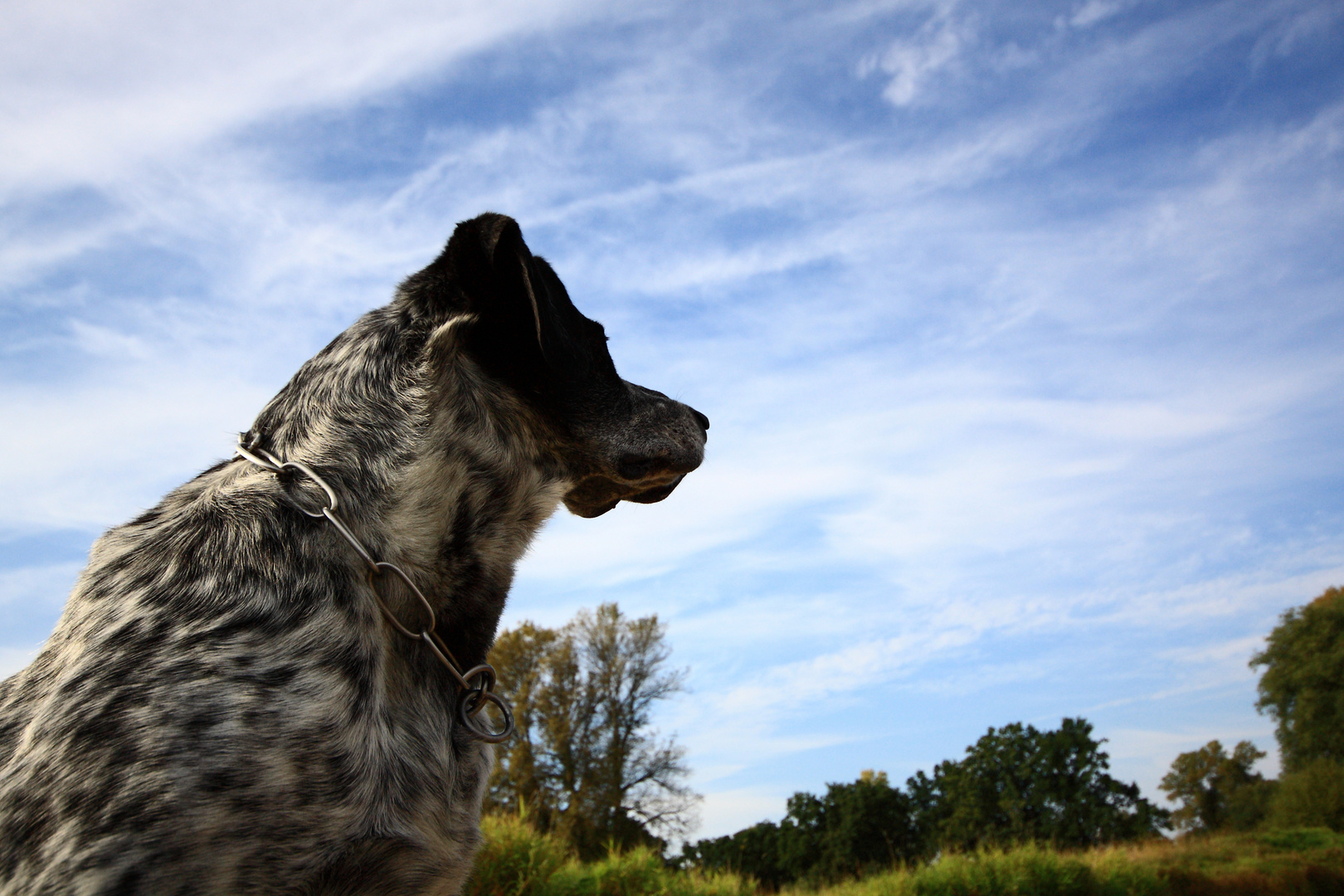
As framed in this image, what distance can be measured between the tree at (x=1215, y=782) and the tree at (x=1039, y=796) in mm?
9548

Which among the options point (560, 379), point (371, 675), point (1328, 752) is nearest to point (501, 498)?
point (560, 379)

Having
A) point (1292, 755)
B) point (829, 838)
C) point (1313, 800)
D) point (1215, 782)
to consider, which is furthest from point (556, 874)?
point (1292, 755)

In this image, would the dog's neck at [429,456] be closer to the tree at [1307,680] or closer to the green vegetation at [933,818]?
the green vegetation at [933,818]

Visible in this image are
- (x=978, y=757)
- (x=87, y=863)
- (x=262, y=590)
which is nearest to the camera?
(x=87, y=863)

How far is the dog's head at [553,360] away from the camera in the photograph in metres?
2.85

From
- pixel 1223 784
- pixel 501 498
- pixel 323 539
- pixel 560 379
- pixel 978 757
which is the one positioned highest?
pixel 560 379

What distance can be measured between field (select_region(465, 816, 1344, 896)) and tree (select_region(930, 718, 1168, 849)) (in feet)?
2.46

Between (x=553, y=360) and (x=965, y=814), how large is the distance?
15578 mm

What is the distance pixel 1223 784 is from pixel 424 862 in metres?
29.9

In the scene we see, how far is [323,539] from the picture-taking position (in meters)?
2.41

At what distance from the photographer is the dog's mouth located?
3.28 m

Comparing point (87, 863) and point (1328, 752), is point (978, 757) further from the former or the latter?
point (1328, 752)

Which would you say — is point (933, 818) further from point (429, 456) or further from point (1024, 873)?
point (429, 456)

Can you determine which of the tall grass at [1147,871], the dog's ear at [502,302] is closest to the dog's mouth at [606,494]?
the dog's ear at [502,302]
